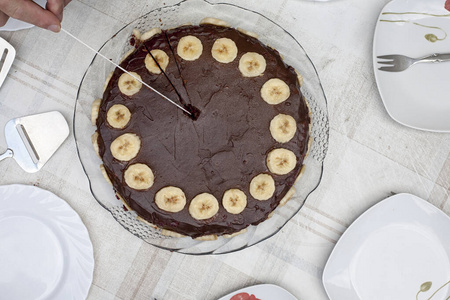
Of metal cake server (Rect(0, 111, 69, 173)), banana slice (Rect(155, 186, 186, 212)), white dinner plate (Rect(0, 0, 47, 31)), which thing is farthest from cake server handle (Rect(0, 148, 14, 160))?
banana slice (Rect(155, 186, 186, 212))

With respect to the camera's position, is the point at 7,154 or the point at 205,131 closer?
the point at 205,131

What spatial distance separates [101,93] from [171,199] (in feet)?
2.13

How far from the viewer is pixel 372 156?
7.09ft

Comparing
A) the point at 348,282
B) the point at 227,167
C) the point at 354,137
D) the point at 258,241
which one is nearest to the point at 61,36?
the point at 227,167

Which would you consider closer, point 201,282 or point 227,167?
point 227,167

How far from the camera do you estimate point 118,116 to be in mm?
1836

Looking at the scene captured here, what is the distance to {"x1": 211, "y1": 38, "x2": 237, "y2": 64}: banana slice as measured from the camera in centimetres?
185

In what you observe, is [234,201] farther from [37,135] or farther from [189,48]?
[37,135]

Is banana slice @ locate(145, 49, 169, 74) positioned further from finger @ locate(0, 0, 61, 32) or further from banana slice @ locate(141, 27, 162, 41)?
finger @ locate(0, 0, 61, 32)

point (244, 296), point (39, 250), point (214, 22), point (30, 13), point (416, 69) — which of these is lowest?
point (39, 250)

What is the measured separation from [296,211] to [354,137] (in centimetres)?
52

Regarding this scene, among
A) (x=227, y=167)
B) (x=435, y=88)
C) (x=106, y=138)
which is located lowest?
(x=106, y=138)

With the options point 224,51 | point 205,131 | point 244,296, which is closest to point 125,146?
point 205,131

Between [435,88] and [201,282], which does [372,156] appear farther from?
[201,282]
